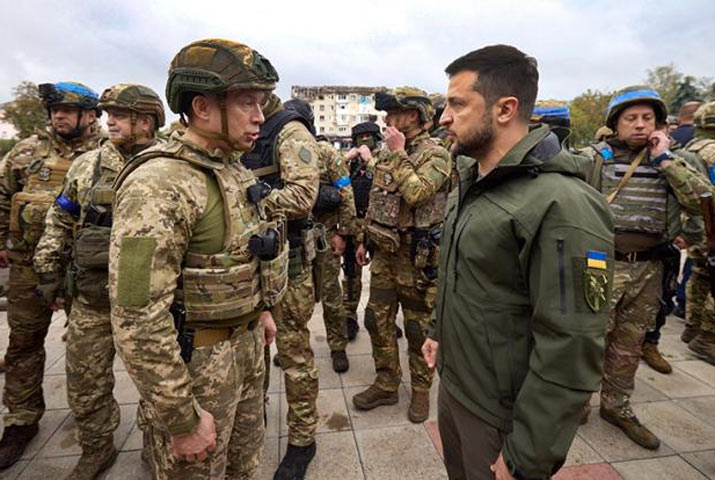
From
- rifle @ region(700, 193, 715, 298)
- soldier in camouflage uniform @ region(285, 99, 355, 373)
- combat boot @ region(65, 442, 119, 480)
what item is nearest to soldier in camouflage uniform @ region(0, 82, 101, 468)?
combat boot @ region(65, 442, 119, 480)

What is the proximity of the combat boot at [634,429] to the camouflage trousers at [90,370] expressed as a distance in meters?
4.04

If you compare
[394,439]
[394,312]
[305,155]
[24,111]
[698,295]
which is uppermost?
[24,111]

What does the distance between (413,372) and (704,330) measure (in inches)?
150

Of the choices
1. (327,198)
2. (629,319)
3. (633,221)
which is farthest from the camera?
(327,198)

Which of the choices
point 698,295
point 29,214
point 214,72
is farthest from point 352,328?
point 698,295

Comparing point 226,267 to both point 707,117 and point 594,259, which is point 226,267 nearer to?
Result: point 594,259

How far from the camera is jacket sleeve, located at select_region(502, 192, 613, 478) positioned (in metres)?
1.32

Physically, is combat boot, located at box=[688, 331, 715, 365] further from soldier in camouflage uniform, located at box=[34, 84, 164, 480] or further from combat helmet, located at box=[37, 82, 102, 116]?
combat helmet, located at box=[37, 82, 102, 116]

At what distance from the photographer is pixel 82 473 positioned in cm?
Result: 266

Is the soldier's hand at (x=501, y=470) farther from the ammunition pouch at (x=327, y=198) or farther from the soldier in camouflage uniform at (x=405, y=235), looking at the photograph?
the ammunition pouch at (x=327, y=198)

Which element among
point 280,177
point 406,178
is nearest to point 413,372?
point 406,178

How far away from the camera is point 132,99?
2789mm

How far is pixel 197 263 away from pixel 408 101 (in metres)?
2.34

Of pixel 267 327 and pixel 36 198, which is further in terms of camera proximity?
pixel 36 198
